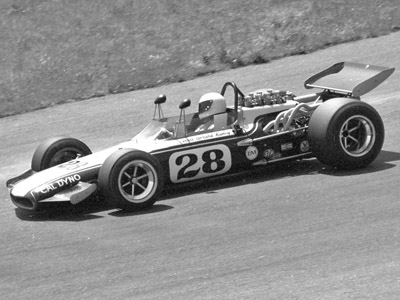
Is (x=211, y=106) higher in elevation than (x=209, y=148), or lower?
higher

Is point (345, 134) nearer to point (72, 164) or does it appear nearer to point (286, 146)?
point (286, 146)

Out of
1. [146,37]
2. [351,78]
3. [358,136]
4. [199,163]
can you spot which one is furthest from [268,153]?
[146,37]

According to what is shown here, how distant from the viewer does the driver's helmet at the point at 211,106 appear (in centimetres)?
1049

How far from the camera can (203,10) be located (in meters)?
19.6

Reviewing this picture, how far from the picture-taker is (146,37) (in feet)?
61.4

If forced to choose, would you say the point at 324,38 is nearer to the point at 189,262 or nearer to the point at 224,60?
the point at 224,60

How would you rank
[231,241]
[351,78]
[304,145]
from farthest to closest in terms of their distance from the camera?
[351,78]
[304,145]
[231,241]

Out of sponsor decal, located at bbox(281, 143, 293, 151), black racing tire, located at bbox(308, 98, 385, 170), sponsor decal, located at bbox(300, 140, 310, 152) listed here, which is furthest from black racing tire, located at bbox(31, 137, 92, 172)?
black racing tire, located at bbox(308, 98, 385, 170)

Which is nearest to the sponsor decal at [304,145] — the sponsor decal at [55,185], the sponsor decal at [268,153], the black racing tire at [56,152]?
the sponsor decal at [268,153]

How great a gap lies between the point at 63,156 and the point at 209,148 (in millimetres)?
1813

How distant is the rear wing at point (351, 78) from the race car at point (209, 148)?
0.06 feet

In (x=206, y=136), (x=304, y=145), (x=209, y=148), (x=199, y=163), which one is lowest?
(x=304, y=145)

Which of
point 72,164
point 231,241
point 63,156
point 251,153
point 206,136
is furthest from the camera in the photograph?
point 63,156

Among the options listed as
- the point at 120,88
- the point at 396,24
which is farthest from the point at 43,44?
the point at 396,24
